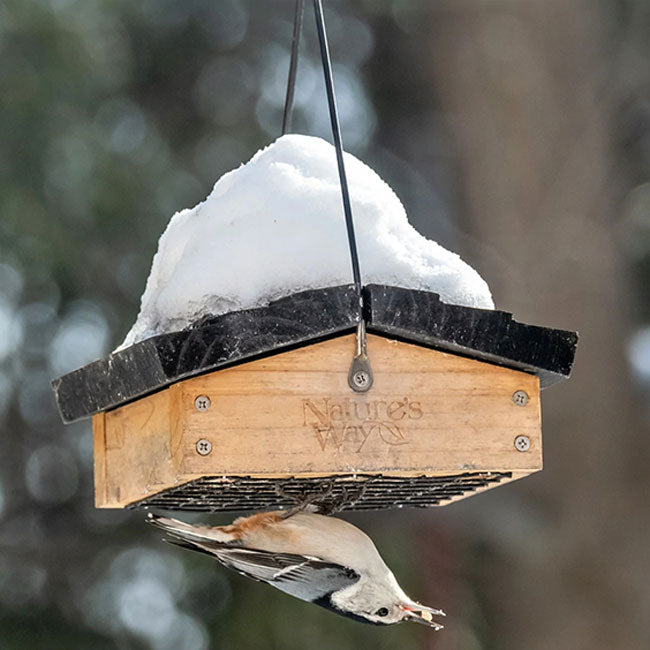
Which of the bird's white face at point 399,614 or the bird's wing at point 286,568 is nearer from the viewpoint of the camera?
the bird's wing at point 286,568

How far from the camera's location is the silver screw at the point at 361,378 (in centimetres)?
199

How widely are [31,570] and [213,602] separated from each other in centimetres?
77

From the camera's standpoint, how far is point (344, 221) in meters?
Answer: 2.12

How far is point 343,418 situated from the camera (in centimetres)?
199

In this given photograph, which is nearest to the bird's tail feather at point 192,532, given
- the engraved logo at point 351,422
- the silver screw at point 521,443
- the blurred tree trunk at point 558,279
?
the engraved logo at point 351,422

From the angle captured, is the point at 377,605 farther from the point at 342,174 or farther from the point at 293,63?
the point at 293,63

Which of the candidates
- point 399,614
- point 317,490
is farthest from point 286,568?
point 399,614

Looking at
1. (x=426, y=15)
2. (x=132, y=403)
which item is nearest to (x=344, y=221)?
(x=132, y=403)

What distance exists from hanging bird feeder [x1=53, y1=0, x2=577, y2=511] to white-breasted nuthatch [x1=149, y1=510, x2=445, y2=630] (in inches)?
3.7

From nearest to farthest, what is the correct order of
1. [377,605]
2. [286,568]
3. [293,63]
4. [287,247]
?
[287,247]
[286,568]
[377,605]
[293,63]

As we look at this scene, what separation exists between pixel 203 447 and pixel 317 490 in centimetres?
33

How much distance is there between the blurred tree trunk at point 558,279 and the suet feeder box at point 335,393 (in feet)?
11.8

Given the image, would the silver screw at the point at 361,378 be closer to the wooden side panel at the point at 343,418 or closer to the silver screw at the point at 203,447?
the wooden side panel at the point at 343,418

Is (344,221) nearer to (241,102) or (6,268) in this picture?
(6,268)
